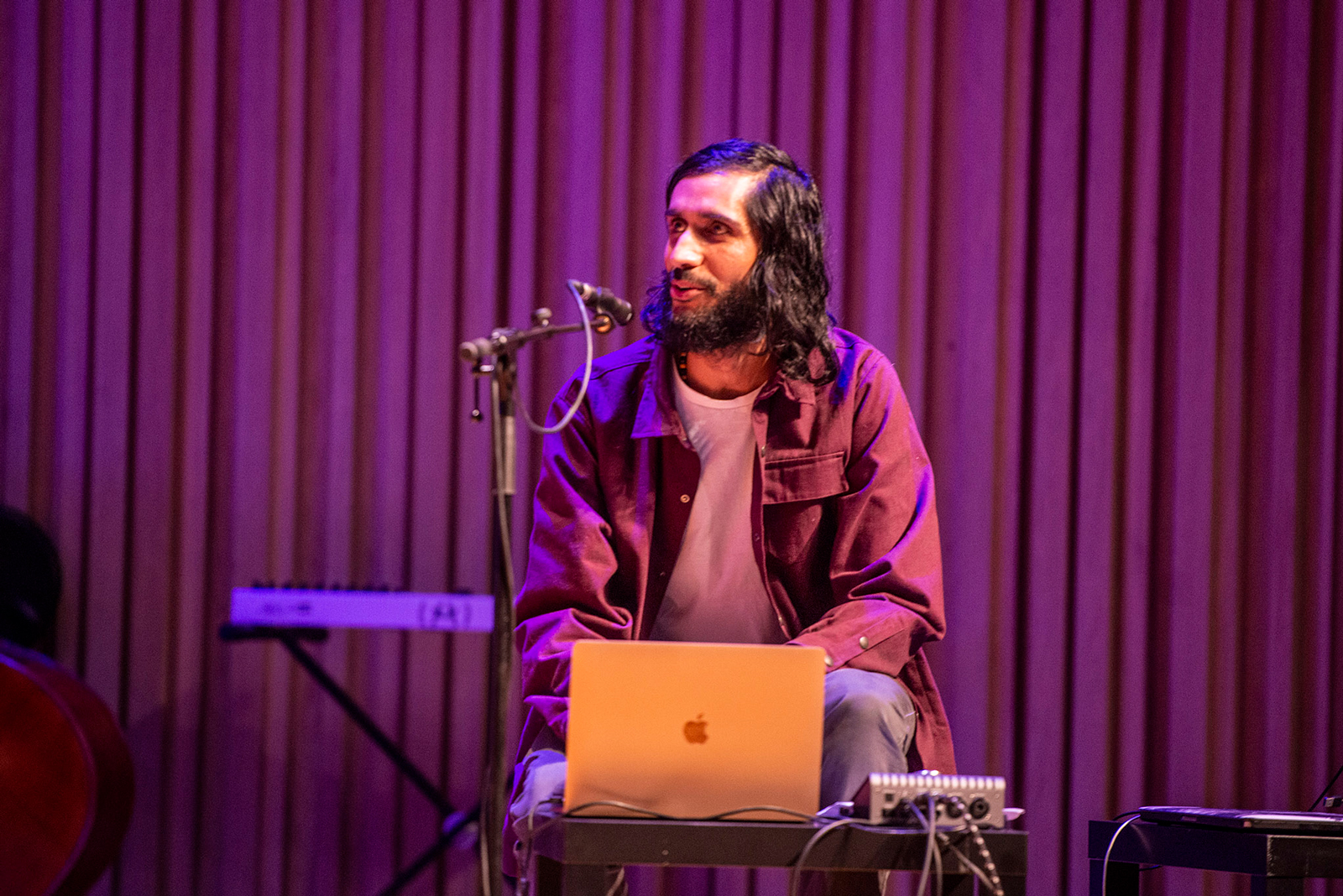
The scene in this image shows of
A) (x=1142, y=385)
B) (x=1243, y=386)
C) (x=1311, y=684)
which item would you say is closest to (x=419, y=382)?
(x=1142, y=385)

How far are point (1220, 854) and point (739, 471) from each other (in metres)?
1.01

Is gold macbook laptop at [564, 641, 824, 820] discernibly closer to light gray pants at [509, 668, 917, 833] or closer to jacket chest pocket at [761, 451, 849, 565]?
light gray pants at [509, 668, 917, 833]

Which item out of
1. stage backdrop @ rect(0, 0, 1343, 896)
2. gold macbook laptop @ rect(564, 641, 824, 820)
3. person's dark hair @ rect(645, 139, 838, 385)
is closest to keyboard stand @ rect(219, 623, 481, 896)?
stage backdrop @ rect(0, 0, 1343, 896)

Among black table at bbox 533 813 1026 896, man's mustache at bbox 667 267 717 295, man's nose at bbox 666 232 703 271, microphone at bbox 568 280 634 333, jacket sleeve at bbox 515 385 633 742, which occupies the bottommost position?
black table at bbox 533 813 1026 896

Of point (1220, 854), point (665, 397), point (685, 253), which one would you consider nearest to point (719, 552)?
point (665, 397)

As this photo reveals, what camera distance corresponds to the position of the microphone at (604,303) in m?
1.87

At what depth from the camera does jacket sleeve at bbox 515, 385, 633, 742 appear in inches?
86.0

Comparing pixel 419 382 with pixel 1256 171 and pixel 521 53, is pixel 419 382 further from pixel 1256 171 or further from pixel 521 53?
pixel 1256 171

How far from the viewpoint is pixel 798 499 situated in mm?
2361

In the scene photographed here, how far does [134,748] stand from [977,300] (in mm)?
2672

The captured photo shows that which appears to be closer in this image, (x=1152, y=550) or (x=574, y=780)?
(x=574, y=780)

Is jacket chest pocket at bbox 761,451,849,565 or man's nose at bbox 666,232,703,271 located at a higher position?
man's nose at bbox 666,232,703,271

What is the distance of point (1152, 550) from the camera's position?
12.5 ft

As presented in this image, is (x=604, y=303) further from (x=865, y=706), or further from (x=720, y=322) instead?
(x=865, y=706)
